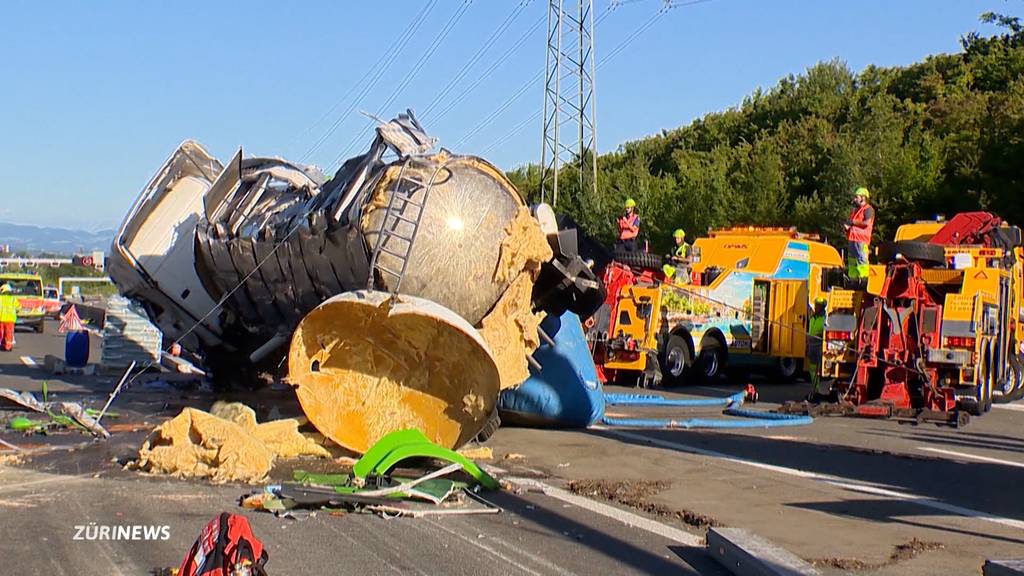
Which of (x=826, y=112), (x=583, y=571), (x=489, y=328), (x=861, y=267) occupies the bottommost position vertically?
(x=583, y=571)

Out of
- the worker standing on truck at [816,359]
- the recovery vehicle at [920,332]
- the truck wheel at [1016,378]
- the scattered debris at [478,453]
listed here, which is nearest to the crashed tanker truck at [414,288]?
the scattered debris at [478,453]

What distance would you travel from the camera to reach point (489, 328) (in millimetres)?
10602

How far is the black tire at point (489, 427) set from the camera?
34.5ft

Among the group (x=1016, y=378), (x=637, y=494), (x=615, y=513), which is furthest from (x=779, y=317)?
(x=615, y=513)

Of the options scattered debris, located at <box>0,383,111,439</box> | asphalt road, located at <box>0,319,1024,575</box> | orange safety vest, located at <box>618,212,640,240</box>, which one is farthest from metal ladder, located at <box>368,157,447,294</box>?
orange safety vest, located at <box>618,212,640,240</box>

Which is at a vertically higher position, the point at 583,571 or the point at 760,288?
the point at 760,288

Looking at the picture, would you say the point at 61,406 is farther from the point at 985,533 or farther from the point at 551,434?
the point at 985,533

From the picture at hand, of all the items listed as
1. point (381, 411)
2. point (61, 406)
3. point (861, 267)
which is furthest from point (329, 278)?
point (861, 267)

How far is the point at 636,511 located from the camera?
824cm

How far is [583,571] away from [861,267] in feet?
33.1

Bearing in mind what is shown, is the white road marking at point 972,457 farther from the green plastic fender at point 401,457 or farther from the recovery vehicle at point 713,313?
the recovery vehicle at point 713,313

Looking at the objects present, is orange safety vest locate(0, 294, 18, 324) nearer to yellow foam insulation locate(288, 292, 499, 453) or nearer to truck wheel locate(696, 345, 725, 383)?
truck wheel locate(696, 345, 725, 383)

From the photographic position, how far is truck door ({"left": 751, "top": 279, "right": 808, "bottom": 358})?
18734 mm

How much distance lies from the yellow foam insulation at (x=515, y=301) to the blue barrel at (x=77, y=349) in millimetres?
12071
